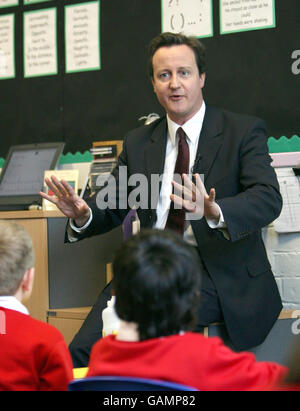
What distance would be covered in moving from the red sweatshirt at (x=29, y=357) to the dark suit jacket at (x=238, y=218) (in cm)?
89

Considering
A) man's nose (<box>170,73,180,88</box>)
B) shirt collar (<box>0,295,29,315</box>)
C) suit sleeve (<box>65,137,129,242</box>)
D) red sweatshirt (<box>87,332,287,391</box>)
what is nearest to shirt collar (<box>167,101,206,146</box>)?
man's nose (<box>170,73,180,88</box>)

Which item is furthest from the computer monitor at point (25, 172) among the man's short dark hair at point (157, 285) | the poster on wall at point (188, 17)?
the man's short dark hair at point (157, 285)

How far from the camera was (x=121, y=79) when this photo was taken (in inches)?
135

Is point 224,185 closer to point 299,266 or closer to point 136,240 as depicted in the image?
point 299,266

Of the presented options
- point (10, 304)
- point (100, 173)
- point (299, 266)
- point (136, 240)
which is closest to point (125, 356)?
point (136, 240)

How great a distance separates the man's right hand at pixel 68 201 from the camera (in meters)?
2.35

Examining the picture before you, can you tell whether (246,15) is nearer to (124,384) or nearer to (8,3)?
(8,3)

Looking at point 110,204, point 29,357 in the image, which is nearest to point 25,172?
point 110,204

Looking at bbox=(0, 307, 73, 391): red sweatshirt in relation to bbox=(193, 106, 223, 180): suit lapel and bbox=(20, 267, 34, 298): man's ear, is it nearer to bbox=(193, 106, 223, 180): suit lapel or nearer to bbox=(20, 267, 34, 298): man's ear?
bbox=(20, 267, 34, 298): man's ear

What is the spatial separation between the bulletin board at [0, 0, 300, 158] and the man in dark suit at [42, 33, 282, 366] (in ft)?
1.54

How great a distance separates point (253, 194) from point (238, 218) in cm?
13

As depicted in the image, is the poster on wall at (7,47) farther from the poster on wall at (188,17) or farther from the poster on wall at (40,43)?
the poster on wall at (188,17)

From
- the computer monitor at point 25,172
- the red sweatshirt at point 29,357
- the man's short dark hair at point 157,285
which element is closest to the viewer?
the man's short dark hair at point 157,285

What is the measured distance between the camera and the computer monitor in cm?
331
